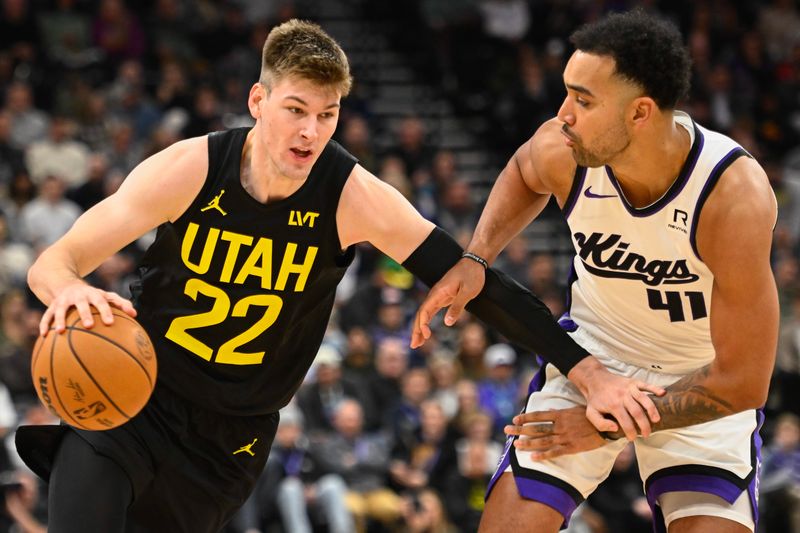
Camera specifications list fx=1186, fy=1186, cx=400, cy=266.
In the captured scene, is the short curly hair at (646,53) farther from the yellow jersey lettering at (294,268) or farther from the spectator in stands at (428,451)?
the spectator in stands at (428,451)

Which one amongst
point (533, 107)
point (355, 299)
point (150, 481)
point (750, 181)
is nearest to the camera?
point (750, 181)

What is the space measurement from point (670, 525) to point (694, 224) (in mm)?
1278

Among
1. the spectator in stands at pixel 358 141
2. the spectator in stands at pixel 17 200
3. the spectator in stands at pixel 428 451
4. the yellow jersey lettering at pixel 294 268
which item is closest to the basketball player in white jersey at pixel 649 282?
the yellow jersey lettering at pixel 294 268

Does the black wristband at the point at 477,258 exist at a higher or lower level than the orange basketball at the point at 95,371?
higher

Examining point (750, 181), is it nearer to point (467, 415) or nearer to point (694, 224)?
point (694, 224)

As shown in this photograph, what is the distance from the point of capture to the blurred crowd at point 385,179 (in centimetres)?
1082

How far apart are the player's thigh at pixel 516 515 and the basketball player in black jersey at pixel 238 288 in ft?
1.61

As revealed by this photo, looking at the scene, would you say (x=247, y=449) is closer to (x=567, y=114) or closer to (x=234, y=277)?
(x=234, y=277)

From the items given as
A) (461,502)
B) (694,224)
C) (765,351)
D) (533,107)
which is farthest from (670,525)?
(533,107)

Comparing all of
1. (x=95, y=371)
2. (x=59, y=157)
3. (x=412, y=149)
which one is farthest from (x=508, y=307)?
(x=412, y=149)

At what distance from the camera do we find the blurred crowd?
1082 cm

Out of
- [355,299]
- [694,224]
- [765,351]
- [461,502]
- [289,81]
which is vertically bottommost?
[461,502]

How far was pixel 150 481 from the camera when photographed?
490cm

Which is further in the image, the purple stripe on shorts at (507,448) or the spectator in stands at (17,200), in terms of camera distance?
the spectator in stands at (17,200)
